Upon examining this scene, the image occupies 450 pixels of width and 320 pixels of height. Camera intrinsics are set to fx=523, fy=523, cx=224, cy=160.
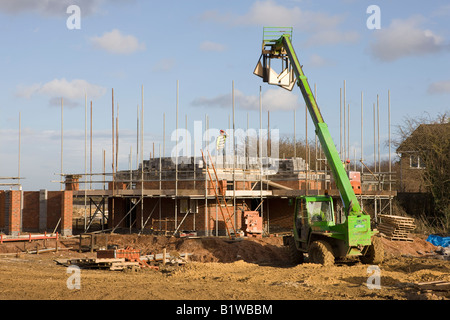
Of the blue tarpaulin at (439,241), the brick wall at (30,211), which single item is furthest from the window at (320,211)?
the brick wall at (30,211)

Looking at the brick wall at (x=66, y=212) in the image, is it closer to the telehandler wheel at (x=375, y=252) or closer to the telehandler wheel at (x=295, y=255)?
the telehandler wheel at (x=295, y=255)

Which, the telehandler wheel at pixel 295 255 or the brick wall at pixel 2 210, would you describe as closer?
the telehandler wheel at pixel 295 255

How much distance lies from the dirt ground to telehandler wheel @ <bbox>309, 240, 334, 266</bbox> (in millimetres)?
317

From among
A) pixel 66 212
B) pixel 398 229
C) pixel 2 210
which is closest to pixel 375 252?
pixel 398 229

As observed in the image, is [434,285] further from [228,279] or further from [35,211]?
[35,211]

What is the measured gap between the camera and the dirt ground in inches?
440

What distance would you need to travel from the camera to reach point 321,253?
599 inches

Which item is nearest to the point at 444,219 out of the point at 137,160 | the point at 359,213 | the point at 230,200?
the point at 230,200

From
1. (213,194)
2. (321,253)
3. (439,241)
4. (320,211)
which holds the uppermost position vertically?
(213,194)

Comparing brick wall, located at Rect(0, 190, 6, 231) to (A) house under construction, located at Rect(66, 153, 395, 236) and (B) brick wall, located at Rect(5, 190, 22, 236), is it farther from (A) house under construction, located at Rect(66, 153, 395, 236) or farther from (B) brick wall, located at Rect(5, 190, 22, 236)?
(A) house under construction, located at Rect(66, 153, 395, 236)

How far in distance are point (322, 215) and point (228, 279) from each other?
14.4 ft

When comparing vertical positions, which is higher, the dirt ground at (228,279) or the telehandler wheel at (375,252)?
the telehandler wheel at (375,252)

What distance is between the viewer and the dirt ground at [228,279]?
11.2m

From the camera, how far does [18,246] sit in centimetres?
2212
